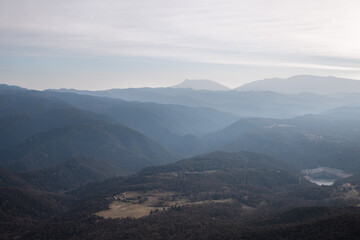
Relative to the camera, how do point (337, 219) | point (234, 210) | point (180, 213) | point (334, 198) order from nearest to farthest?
point (337, 219), point (180, 213), point (234, 210), point (334, 198)

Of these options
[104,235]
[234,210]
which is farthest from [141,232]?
[234,210]

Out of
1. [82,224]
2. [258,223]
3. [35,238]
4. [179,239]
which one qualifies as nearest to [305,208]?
[258,223]

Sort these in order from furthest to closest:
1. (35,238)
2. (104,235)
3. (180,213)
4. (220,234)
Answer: (180,213) → (35,238) → (104,235) → (220,234)

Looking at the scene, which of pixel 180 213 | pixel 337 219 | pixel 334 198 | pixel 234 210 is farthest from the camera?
pixel 334 198

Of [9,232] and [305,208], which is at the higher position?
[305,208]

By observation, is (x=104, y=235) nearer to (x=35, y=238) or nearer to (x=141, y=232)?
(x=141, y=232)

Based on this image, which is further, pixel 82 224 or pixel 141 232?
pixel 82 224

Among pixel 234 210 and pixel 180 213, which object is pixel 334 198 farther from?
pixel 180 213

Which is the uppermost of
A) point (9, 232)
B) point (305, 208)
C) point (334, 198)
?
point (305, 208)

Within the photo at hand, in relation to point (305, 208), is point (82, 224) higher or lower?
lower
